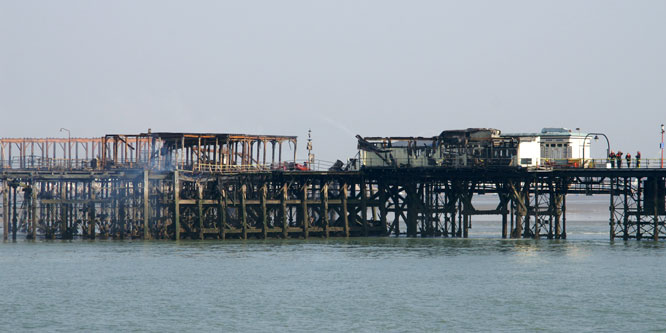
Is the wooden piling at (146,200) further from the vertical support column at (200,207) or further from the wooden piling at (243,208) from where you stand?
the wooden piling at (243,208)

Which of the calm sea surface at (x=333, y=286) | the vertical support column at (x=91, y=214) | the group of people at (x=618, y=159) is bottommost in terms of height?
the calm sea surface at (x=333, y=286)

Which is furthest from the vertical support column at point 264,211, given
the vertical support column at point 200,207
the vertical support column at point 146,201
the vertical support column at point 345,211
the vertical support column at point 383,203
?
the vertical support column at point 383,203

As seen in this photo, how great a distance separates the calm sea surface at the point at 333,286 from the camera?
51531mm

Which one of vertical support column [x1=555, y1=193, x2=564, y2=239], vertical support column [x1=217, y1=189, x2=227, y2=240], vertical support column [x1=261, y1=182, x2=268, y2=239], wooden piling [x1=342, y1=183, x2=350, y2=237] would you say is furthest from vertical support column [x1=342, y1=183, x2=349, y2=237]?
vertical support column [x1=555, y1=193, x2=564, y2=239]

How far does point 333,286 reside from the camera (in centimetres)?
6319

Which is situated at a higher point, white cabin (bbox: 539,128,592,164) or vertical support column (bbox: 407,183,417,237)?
white cabin (bbox: 539,128,592,164)

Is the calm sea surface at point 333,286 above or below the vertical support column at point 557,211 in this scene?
below

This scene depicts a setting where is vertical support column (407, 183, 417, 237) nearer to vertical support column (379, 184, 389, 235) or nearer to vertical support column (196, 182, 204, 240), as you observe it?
vertical support column (379, 184, 389, 235)

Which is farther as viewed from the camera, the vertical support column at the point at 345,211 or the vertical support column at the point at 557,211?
the vertical support column at the point at 345,211

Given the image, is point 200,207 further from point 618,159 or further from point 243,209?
point 618,159

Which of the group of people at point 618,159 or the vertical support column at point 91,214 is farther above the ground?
the group of people at point 618,159

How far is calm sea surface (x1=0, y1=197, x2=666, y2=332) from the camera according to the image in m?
51.5

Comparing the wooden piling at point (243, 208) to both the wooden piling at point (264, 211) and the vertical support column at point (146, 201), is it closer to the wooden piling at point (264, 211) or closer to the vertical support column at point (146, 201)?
the wooden piling at point (264, 211)

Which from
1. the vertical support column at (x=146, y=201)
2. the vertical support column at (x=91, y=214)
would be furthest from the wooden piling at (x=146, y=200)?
the vertical support column at (x=91, y=214)
